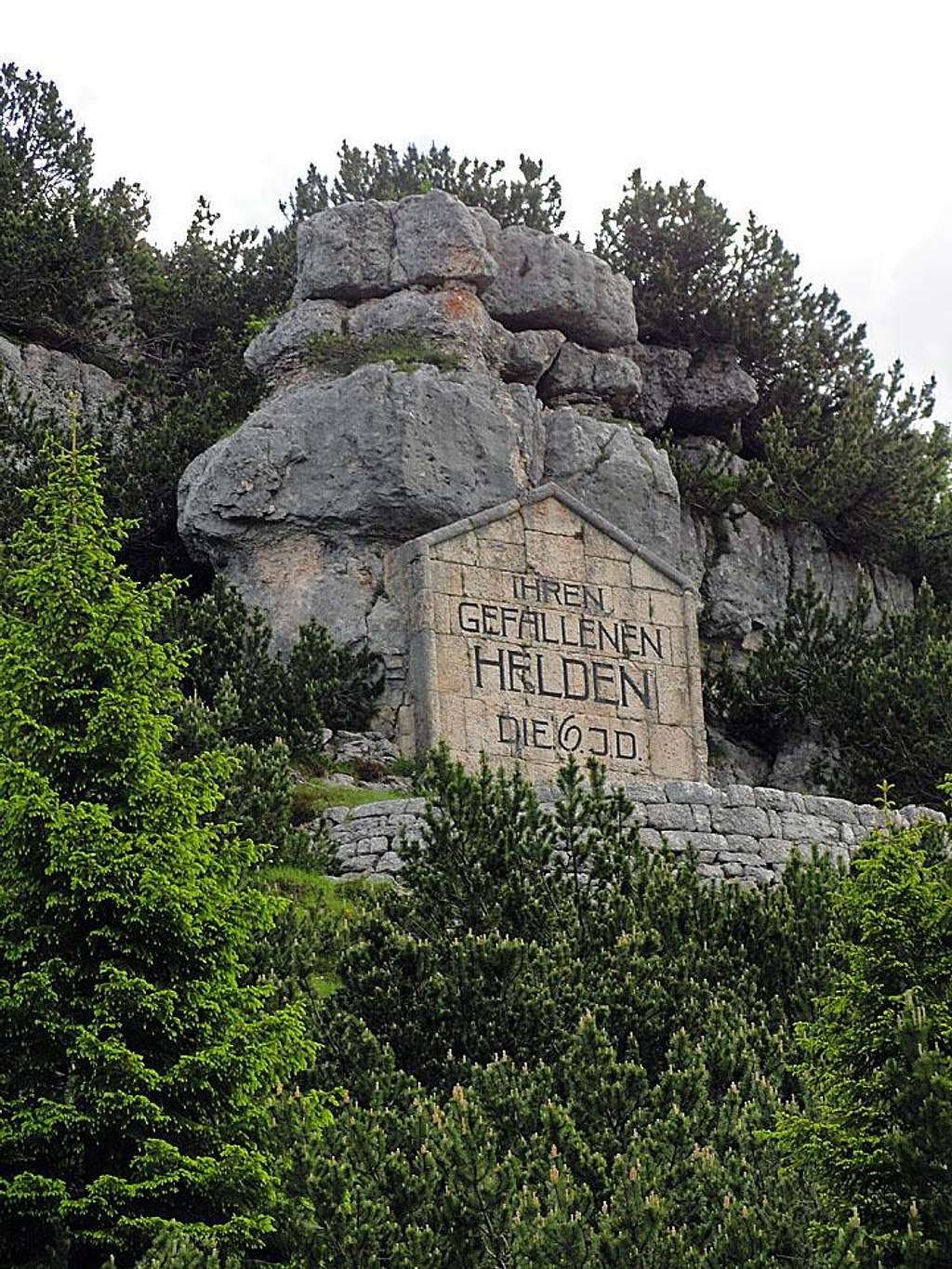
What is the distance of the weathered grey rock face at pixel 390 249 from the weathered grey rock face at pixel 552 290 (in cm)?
78

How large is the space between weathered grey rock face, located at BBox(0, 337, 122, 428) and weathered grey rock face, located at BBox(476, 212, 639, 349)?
529cm

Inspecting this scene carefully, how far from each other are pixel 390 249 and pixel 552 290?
2335mm

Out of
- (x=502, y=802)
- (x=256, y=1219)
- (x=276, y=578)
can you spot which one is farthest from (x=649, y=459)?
(x=256, y=1219)

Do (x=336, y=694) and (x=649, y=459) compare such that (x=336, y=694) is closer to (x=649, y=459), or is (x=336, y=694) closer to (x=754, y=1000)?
(x=649, y=459)

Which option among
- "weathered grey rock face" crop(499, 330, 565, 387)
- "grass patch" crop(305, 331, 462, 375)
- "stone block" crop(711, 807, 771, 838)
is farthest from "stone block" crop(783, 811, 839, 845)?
"weathered grey rock face" crop(499, 330, 565, 387)

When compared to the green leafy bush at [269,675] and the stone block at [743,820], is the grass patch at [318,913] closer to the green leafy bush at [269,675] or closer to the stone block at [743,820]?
the green leafy bush at [269,675]

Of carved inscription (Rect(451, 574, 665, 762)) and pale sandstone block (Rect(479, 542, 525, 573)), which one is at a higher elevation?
pale sandstone block (Rect(479, 542, 525, 573))

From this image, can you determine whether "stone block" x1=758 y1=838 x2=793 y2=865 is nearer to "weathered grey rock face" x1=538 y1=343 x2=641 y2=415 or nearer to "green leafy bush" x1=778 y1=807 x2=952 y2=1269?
"green leafy bush" x1=778 y1=807 x2=952 y2=1269

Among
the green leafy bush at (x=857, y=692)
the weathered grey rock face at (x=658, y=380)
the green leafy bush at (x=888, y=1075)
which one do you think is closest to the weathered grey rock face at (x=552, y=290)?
the weathered grey rock face at (x=658, y=380)

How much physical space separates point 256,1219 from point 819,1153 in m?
2.99

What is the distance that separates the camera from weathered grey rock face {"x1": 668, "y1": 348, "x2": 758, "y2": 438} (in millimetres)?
32094

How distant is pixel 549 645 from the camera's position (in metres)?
24.3

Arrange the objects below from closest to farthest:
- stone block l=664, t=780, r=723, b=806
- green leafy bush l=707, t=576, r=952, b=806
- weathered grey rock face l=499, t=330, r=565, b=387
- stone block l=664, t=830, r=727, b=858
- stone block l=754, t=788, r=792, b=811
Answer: stone block l=664, t=830, r=727, b=858 → stone block l=664, t=780, r=723, b=806 → stone block l=754, t=788, r=792, b=811 → green leafy bush l=707, t=576, r=952, b=806 → weathered grey rock face l=499, t=330, r=565, b=387

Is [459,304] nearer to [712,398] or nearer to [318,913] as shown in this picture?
[712,398]
